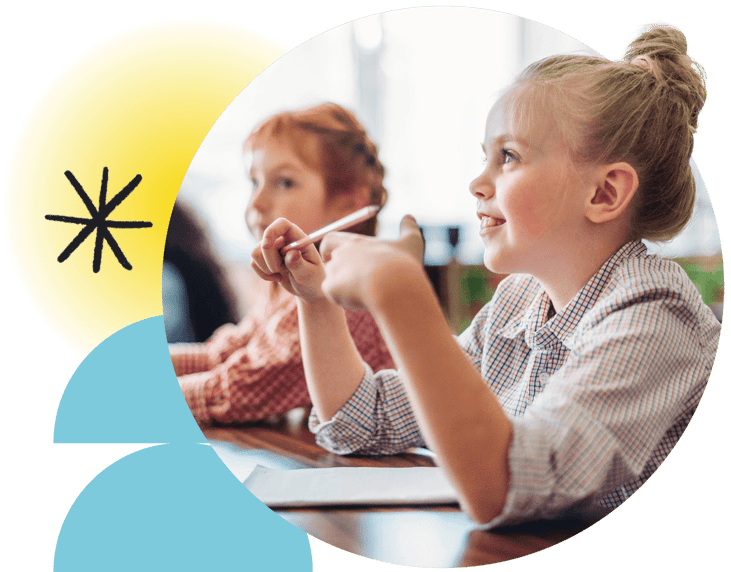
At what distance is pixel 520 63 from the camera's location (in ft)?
3.71

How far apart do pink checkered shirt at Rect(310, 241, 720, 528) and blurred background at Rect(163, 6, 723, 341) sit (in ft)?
0.23

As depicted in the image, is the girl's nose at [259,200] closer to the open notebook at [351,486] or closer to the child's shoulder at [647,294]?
the open notebook at [351,486]

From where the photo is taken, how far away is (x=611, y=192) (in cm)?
107

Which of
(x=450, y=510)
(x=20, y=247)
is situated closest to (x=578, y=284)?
(x=450, y=510)

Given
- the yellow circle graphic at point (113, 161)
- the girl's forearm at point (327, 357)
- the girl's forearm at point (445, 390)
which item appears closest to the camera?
the girl's forearm at point (445, 390)

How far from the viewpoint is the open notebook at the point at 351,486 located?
110cm

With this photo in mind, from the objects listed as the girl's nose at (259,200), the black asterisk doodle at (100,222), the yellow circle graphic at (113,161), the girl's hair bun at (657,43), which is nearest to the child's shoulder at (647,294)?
the girl's hair bun at (657,43)

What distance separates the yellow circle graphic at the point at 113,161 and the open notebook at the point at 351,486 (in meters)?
0.76

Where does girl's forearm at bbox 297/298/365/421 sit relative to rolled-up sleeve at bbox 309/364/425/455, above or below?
above

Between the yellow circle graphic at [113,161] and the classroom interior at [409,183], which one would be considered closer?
the classroom interior at [409,183]

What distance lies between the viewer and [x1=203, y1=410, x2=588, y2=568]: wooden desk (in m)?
1.11

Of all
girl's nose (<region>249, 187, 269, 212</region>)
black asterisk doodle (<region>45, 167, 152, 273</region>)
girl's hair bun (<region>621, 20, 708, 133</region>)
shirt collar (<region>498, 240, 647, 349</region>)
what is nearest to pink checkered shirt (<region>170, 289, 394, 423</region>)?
girl's nose (<region>249, 187, 269, 212</region>)

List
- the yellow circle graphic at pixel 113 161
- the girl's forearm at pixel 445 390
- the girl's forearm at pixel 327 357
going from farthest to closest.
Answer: the yellow circle graphic at pixel 113 161, the girl's forearm at pixel 327 357, the girl's forearm at pixel 445 390

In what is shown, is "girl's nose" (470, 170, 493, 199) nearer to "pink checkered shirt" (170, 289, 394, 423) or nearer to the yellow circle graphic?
"pink checkered shirt" (170, 289, 394, 423)
